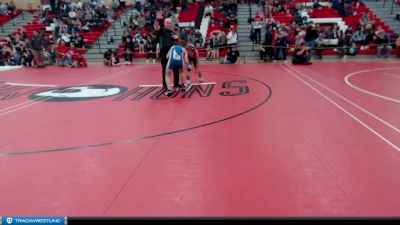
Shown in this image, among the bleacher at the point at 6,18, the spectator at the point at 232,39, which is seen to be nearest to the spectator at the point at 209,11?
the spectator at the point at 232,39

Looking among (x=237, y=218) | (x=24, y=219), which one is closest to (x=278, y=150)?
A: (x=237, y=218)

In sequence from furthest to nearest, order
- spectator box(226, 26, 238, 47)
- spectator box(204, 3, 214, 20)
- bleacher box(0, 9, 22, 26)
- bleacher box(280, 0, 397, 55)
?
bleacher box(0, 9, 22, 26)
spectator box(204, 3, 214, 20)
bleacher box(280, 0, 397, 55)
spectator box(226, 26, 238, 47)

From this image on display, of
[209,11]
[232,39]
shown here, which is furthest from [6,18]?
[232,39]

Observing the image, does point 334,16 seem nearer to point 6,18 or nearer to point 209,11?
point 209,11

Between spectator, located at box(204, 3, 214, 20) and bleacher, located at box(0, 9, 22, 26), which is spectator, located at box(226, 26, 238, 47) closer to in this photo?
spectator, located at box(204, 3, 214, 20)

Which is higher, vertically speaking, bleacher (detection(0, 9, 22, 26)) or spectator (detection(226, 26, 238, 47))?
bleacher (detection(0, 9, 22, 26))

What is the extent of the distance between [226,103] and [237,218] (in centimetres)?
419

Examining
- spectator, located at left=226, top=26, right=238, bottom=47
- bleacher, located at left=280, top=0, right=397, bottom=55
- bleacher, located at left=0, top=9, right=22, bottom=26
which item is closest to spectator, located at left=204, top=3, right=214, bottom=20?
bleacher, located at left=280, top=0, right=397, bottom=55

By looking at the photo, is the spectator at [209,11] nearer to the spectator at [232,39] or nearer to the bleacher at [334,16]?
the bleacher at [334,16]

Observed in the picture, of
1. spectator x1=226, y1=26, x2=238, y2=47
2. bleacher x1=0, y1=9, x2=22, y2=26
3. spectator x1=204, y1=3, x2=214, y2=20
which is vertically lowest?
spectator x1=226, y1=26, x2=238, y2=47

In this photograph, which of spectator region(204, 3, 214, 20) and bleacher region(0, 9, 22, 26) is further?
bleacher region(0, 9, 22, 26)

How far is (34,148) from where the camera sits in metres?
4.55

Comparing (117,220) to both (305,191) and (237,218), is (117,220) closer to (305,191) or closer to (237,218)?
(237,218)

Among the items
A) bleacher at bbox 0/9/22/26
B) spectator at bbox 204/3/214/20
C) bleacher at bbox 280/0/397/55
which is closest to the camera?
bleacher at bbox 280/0/397/55
